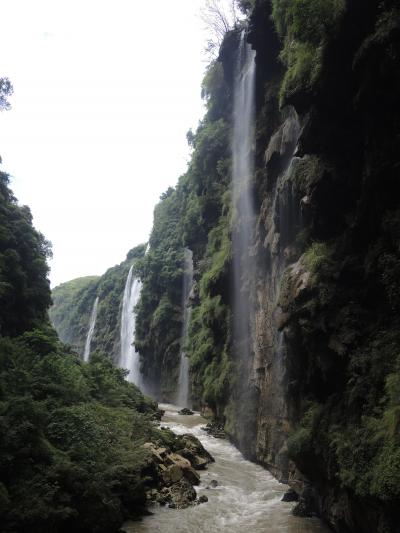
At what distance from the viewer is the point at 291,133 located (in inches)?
629

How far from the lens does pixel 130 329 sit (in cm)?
5034

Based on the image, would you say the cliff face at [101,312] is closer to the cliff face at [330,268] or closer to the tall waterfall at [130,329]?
the tall waterfall at [130,329]

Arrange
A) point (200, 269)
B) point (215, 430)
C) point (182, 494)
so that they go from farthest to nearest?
point (200, 269) → point (215, 430) → point (182, 494)

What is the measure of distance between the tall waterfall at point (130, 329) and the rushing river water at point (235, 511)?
32.0 meters

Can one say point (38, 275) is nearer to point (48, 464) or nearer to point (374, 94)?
point (48, 464)

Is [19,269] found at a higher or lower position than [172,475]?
higher

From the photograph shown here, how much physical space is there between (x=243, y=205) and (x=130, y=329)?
32228 millimetres

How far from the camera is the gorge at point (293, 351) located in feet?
26.8

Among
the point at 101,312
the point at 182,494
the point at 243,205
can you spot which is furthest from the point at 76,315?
the point at 182,494

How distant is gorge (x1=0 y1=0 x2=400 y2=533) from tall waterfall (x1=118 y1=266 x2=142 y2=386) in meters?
26.7

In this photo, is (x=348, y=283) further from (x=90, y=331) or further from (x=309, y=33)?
(x=90, y=331)

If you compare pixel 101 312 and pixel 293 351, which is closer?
pixel 293 351

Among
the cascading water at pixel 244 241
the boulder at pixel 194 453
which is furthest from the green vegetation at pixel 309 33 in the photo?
the boulder at pixel 194 453

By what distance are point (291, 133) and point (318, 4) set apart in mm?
6539
